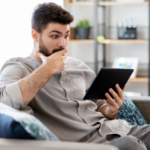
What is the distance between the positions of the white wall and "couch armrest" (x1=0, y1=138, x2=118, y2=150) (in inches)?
110

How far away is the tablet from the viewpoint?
4.36 ft

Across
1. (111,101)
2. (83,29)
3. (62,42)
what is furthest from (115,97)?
(83,29)

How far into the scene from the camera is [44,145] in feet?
2.75

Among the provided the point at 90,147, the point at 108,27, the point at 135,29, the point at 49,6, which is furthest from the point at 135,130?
the point at 108,27

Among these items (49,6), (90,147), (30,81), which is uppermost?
(49,6)

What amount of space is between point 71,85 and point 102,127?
11.0 inches

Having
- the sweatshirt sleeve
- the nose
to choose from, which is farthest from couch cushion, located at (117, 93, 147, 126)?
the sweatshirt sleeve

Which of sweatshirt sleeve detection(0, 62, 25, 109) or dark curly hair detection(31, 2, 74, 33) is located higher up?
dark curly hair detection(31, 2, 74, 33)

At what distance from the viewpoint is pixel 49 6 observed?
4.99ft

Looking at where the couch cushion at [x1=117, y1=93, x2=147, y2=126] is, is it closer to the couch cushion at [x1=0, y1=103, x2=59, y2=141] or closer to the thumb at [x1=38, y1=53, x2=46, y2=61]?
the thumb at [x1=38, y1=53, x2=46, y2=61]

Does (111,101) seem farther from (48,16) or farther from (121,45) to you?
(121,45)

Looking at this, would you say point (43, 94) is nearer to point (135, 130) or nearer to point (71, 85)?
point (71, 85)

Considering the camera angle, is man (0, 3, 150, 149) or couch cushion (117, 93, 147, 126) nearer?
man (0, 3, 150, 149)

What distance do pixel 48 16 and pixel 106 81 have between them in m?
0.47
